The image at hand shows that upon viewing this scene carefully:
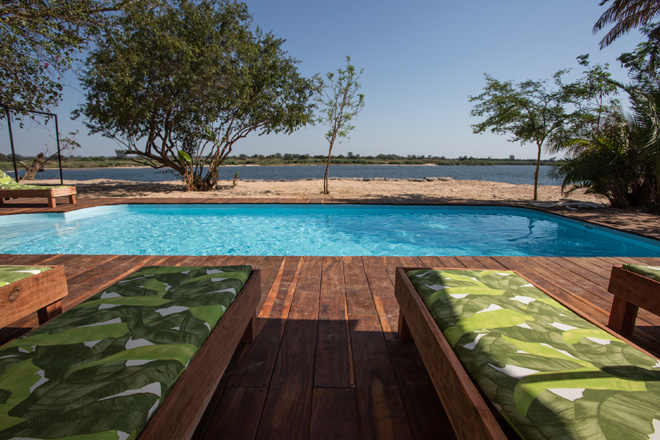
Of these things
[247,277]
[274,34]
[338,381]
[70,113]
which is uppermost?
[274,34]

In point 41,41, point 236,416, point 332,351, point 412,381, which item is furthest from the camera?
point 41,41

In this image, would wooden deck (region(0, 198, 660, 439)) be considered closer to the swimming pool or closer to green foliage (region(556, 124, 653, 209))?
the swimming pool

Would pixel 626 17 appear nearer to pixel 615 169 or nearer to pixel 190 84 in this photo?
pixel 615 169

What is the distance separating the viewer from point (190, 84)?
29.8ft

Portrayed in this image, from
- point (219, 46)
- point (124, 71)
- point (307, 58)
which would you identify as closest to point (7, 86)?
point (124, 71)

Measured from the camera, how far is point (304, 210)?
7.80m

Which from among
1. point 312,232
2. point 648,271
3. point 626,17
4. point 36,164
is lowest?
point 312,232

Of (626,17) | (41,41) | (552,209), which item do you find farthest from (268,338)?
(626,17)

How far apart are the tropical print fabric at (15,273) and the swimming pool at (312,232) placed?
10.00 ft

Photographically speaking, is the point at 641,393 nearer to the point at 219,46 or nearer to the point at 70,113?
the point at 219,46

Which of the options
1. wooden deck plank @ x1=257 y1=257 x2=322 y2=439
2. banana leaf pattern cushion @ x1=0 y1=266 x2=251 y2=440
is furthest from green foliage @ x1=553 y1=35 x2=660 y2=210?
banana leaf pattern cushion @ x1=0 y1=266 x2=251 y2=440

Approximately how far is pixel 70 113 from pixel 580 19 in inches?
631

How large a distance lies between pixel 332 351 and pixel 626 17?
12.9 m

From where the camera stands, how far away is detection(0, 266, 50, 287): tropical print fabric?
5.75 feet
